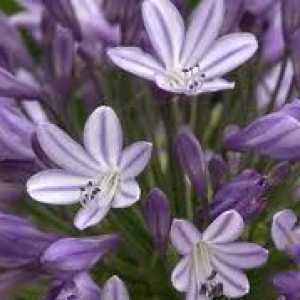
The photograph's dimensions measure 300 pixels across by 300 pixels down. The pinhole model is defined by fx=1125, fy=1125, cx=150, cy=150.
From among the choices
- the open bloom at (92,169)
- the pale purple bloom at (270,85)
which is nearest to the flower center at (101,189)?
the open bloom at (92,169)

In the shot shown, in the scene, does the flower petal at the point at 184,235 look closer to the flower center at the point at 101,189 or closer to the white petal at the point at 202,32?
the flower center at the point at 101,189

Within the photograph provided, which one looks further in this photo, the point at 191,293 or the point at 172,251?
the point at 172,251

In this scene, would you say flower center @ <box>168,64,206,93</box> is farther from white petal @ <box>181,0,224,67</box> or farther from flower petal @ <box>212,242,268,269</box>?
flower petal @ <box>212,242,268,269</box>

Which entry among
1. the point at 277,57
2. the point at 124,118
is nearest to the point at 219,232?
the point at 124,118

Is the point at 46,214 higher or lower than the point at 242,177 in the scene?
lower

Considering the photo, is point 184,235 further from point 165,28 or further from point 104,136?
point 165,28

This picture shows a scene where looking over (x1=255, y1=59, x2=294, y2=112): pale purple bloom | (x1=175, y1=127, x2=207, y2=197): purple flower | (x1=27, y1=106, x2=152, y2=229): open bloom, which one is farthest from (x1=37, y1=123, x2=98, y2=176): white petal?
(x1=255, y1=59, x2=294, y2=112): pale purple bloom

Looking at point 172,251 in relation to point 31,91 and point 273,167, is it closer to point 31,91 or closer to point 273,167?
point 273,167
